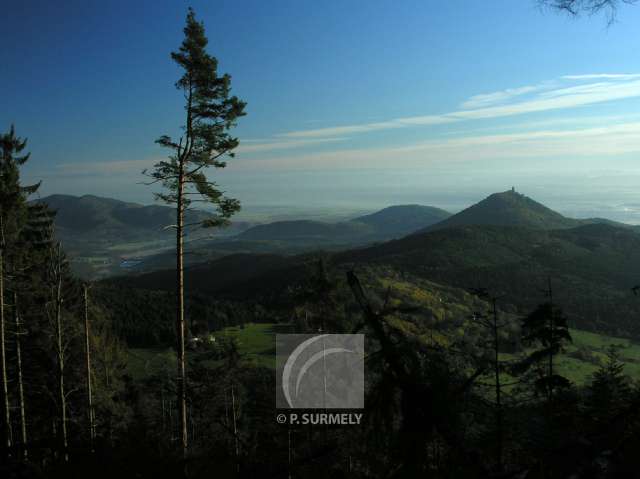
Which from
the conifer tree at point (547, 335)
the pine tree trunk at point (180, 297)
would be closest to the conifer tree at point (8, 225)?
the pine tree trunk at point (180, 297)

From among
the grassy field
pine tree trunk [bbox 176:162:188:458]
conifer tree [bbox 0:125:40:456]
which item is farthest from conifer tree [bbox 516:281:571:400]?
the grassy field

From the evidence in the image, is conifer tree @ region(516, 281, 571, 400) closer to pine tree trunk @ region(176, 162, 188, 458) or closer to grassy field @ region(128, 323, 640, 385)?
pine tree trunk @ region(176, 162, 188, 458)

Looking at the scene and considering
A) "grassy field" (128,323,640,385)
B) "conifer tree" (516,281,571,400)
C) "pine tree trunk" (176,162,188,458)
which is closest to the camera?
"pine tree trunk" (176,162,188,458)

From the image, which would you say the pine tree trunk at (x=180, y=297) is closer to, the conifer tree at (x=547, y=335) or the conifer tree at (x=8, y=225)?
the conifer tree at (x=8, y=225)

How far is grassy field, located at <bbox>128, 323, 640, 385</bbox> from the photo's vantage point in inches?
2527

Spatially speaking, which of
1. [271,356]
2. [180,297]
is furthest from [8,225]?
[271,356]

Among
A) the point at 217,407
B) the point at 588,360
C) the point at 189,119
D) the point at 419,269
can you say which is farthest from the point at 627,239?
the point at 189,119

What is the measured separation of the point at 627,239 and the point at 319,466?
239 m

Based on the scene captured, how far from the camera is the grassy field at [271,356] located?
6419 centimetres

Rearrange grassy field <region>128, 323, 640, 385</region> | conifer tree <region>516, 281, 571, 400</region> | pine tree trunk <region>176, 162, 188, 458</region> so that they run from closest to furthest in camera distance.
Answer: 1. pine tree trunk <region>176, 162, 188, 458</region>
2. conifer tree <region>516, 281, 571, 400</region>
3. grassy field <region>128, 323, 640, 385</region>

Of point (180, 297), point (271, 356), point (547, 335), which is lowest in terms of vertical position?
point (271, 356)

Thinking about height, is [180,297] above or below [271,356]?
above

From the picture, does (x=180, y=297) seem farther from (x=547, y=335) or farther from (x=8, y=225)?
(x=547, y=335)

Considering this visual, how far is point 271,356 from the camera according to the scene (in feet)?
217
